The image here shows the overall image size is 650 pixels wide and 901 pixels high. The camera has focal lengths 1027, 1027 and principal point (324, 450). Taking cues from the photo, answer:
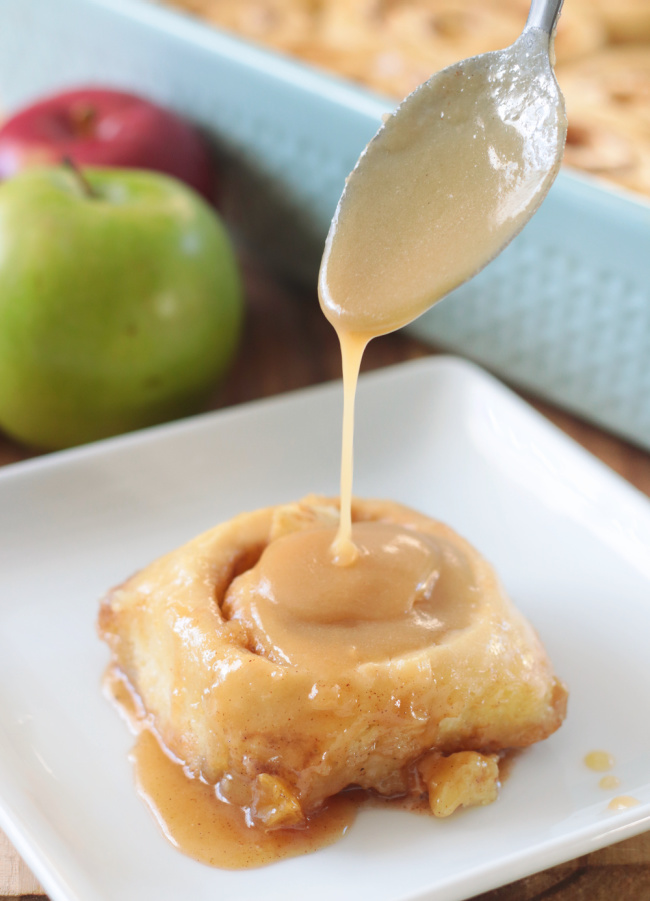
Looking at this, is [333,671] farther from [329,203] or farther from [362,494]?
[329,203]

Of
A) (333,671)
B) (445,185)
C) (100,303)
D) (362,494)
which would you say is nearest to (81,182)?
(100,303)

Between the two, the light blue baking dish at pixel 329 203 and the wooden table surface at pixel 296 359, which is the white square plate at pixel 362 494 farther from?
the wooden table surface at pixel 296 359

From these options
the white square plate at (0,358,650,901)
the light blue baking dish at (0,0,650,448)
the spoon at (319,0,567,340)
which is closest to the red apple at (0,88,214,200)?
the light blue baking dish at (0,0,650,448)

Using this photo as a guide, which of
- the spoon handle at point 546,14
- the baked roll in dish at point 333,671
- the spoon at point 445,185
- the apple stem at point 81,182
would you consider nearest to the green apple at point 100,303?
the apple stem at point 81,182

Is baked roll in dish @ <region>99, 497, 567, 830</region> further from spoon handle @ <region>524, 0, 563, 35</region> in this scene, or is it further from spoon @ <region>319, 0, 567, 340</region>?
spoon handle @ <region>524, 0, 563, 35</region>

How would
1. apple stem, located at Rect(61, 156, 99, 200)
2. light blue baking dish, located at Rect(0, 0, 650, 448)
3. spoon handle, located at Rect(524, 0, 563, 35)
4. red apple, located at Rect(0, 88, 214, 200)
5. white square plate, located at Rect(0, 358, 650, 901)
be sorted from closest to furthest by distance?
white square plate, located at Rect(0, 358, 650, 901) < spoon handle, located at Rect(524, 0, 563, 35) < light blue baking dish, located at Rect(0, 0, 650, 448) < apple stem, located at Rect(61, 156, 99, 200) < red apple, located at Rect(0, 88, 214, 200)
